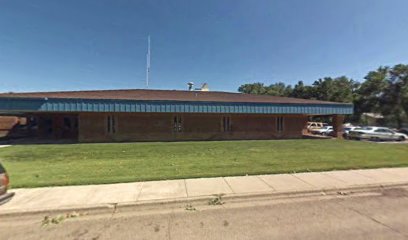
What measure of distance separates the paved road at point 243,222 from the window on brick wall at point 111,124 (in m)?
16.7

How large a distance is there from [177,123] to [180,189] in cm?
1603

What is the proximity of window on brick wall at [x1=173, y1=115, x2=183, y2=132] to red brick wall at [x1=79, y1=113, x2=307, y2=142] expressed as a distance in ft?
0.67

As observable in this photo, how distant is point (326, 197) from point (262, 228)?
2.74 meters

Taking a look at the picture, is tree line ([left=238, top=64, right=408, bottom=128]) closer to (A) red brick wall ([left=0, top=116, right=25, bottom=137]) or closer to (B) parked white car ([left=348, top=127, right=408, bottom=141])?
(B) parked white car ([left=348, top=127, right=408, bottom=141])

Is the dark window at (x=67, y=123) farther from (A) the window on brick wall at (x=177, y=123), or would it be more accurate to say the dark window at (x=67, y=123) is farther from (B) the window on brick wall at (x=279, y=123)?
(B) the window on brick wall at (x=279, y=123)

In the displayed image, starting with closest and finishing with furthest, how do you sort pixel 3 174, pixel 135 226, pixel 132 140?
pixel 135 226, pixel 3 174, pixel 132 140

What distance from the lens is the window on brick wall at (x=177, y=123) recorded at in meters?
22.6

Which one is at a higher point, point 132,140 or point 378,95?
point 378,95

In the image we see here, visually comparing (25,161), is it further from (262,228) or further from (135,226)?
(262,228)

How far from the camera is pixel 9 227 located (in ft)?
15.7

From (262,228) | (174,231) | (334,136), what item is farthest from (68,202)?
(334,136)

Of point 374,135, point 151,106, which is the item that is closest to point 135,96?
point 151,106

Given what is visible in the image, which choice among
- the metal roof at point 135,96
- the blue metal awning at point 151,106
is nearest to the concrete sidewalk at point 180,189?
the blue metal awning at point 151,106

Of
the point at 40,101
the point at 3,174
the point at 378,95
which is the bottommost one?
the point at 3,174
